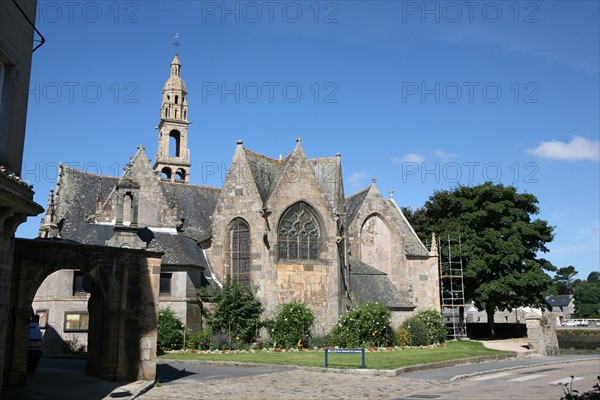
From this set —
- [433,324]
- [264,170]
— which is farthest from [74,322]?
[433,324]

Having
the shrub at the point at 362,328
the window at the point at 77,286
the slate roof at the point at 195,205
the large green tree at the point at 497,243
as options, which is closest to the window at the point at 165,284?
the window at the point at 77,286

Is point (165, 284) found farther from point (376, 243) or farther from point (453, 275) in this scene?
point (453, 275)


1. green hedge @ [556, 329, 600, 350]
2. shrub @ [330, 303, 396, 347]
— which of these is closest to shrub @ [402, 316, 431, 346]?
shrub @ [330, 303, 396, 347]

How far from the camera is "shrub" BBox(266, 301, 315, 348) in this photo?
94.4ft

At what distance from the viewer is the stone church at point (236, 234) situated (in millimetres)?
28719

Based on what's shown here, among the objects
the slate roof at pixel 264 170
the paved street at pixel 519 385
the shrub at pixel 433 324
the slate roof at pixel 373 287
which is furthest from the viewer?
the slate roof at pixel 373 287

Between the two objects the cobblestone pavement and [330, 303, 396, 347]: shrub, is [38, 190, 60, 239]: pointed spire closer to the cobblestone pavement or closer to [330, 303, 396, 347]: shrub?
[330, 303, 396, 347]: shrub

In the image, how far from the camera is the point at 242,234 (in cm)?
3181

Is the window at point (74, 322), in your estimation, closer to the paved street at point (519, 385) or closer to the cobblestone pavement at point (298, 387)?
the cobblestone pavement at point (298, 387)

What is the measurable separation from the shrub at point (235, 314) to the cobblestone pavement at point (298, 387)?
33.6 ft

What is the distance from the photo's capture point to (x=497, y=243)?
4275 cm

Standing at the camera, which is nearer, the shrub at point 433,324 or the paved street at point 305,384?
the paved street at point 305,384

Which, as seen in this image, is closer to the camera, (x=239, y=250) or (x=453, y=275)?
(x=239, y=250)

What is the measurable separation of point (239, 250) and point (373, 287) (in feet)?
29.9
